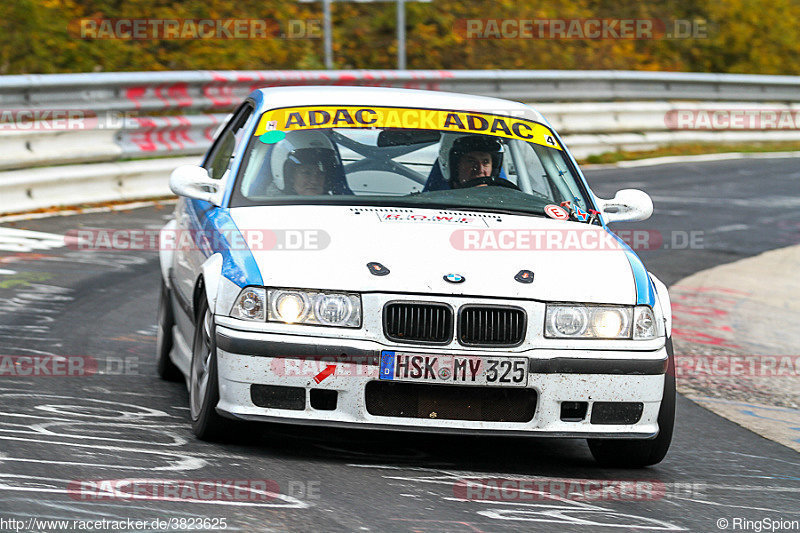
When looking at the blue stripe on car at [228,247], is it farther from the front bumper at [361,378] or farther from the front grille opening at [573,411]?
the front grille opening at [573,411]

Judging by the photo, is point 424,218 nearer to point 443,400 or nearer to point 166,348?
point 443,400

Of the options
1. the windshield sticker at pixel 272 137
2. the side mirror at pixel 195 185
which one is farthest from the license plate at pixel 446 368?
the windshield sticker at pixel 272 137

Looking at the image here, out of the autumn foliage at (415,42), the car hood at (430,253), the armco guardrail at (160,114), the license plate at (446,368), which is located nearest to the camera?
the license plate at (446,368)

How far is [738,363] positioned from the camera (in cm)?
840

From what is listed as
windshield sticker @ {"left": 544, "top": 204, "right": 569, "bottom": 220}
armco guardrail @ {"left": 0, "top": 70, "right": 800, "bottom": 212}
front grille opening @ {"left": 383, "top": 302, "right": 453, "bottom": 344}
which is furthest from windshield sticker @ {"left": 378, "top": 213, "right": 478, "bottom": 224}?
armco guardrail @ {"left": 0, "top": 70, "right": 800, "bottom": 212}

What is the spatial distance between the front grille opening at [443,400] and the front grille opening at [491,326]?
0.59 ft

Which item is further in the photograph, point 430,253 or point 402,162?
point 402,162

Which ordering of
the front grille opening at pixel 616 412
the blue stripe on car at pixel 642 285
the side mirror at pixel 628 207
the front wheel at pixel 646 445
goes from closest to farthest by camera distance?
the front grille opening at pixel 616 412, the blue stripe on car at pixel 642 285, the front wheel at pixel 646 445, the side mirror at pixel 628 207

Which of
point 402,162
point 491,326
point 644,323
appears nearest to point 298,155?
point 402,162

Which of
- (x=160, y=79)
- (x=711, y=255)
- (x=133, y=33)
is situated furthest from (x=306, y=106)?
(x=133, y=33)

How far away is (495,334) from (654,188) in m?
12.2

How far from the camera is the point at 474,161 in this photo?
641 cm

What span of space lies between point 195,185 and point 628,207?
2078 millimetres

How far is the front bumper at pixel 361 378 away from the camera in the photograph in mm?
4992
